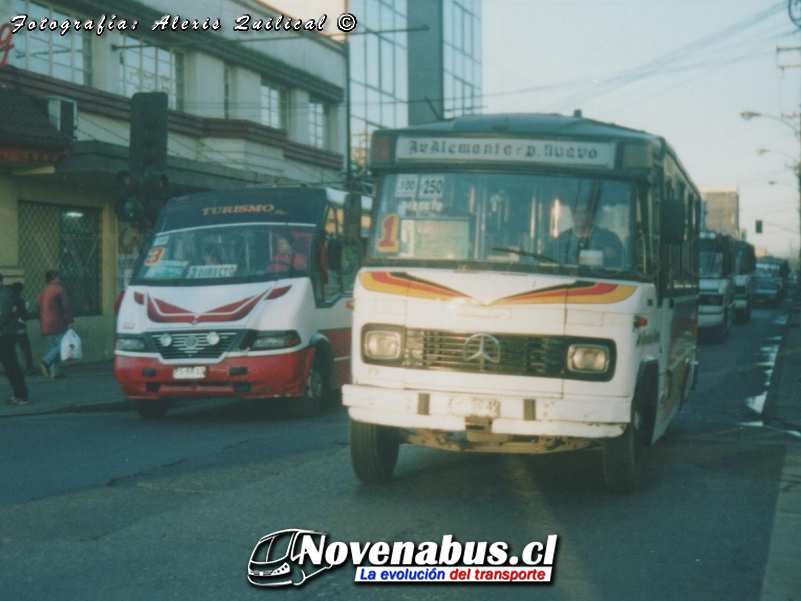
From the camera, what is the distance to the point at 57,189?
2017cm

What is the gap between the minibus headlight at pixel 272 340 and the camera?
39.0 feet

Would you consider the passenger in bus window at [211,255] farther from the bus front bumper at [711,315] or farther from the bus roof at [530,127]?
the bus front bumper at [711,315]

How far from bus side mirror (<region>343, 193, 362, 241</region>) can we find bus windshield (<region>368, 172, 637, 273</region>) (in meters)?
0.68

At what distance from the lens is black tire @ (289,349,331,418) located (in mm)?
12539

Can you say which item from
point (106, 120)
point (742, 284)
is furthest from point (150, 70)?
point (742, 284)

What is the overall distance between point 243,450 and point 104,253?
42.0 ft

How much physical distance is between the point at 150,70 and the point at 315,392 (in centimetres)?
1277

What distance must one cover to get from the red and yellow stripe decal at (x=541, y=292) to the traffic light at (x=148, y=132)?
28.6ft

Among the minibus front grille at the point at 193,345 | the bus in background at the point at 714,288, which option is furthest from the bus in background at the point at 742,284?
the minibus front grille at the point at 193,345

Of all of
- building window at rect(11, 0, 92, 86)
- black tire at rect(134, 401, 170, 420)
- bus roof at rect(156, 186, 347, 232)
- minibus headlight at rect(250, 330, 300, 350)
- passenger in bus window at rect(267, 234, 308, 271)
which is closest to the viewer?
minibus headlight at rect(250, 330, 300, 350)

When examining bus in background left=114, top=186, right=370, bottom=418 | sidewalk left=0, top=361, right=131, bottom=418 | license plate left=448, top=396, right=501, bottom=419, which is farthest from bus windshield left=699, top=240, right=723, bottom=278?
license plate left=448, top=396, right=501, bottom=419

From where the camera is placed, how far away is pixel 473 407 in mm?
7074

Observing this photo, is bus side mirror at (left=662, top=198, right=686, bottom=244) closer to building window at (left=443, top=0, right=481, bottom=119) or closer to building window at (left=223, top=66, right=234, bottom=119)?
building window at (left=223, top=66, right=234, bottom=119)

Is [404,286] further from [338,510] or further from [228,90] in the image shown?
[228,90]
